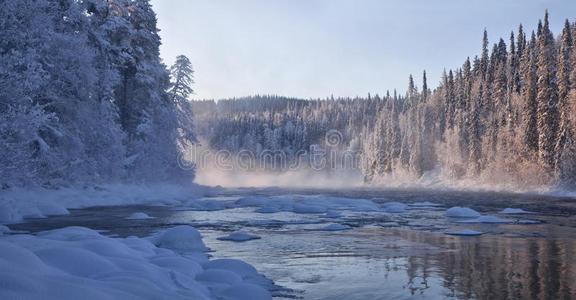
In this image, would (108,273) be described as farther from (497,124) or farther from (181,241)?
(497,124)

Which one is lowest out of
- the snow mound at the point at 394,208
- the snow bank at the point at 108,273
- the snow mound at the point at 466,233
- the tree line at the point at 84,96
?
the snow mound at the point at 466,233

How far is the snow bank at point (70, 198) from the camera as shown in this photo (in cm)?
1778

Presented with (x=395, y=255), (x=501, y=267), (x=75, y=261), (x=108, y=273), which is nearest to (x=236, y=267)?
(x=108, y=273)

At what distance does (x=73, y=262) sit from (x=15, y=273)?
1891 mm

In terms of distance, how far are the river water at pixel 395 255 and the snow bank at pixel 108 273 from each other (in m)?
0.98

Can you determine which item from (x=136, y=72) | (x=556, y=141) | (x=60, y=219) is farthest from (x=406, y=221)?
(x=556, y=141)

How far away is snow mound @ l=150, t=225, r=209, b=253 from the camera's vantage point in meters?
11.6

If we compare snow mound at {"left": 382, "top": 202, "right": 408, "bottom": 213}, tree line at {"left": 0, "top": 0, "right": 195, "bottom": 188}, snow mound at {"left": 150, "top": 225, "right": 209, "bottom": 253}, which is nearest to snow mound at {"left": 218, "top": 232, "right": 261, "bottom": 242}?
snow mound at {"left": 150, "top": 225, "right": 209, "bottom": 253}

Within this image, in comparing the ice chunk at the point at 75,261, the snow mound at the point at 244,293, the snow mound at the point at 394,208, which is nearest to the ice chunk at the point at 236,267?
the snow mound at the point at 244,293

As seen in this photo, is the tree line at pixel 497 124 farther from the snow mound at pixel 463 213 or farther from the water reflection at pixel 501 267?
the water reflection at pixel 501 267

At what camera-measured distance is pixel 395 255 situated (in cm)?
1140

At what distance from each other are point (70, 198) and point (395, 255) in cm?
1947

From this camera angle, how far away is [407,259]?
10.9 m

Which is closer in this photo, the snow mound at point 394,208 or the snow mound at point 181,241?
the snow mound at point 181,241
